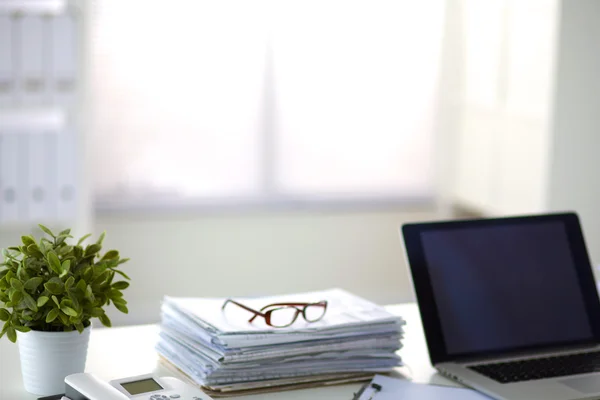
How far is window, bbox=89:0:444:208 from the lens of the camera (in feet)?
14.1

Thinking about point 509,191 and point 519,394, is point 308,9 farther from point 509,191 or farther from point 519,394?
point 519,394

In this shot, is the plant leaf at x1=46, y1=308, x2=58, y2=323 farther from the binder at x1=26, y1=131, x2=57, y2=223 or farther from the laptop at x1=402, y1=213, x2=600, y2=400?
the binder at x1=26, y1=131, x2=57, y2=223

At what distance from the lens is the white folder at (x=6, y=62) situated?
3.41m

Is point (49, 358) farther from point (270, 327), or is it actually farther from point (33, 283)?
point (270, 327)

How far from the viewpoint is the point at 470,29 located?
14.8 ft

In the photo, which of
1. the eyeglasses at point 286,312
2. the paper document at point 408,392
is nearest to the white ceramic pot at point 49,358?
the eyeglasses at point 286,312

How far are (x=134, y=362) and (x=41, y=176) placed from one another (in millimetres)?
2056

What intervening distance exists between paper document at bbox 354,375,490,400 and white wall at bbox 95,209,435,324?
2.90 metres

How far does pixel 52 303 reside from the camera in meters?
1.42

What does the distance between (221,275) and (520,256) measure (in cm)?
288

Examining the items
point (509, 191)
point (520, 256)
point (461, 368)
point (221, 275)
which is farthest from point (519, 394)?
point (221, 275)

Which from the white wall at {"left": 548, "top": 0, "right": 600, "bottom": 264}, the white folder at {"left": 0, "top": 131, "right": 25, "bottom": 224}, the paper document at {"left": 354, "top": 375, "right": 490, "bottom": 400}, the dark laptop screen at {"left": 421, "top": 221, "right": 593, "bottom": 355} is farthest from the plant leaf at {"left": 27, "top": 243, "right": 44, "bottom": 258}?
the white wall at {"left": 548, "top": 0, "right": 600, "bottom": 264}

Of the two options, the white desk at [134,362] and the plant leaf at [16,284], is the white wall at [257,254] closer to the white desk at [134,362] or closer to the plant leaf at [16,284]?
the white desk at [134,362]

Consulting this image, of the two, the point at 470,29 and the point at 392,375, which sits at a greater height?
the point at 470,29
